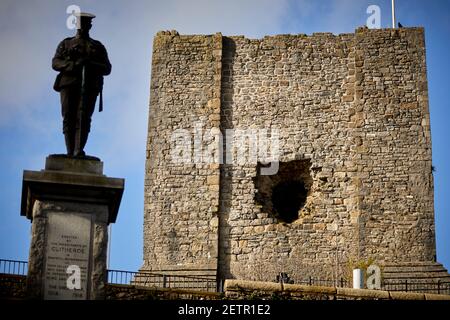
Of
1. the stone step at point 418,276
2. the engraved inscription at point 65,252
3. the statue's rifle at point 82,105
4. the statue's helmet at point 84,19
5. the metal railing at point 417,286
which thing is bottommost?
the engraved inscription at point 65,252

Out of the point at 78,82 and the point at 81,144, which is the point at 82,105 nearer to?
the point at 78,82

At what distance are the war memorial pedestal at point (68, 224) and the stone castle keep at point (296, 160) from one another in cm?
1543

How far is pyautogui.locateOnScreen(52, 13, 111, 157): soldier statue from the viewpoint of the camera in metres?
18.2

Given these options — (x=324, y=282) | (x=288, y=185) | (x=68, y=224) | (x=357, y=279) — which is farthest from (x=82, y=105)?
(x=288, y=185)

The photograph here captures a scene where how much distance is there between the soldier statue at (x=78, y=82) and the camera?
1819 centimetres

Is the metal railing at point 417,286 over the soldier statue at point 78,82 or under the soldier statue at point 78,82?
under

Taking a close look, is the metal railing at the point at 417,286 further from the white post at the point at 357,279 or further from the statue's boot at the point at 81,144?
the statue's boot at the point at 81,144

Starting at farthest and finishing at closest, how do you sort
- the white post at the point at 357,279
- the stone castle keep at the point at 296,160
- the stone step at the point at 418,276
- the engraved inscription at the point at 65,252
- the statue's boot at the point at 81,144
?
the stone castle keep at the point at 296,160
the stone step at the point at 418,276
the white post at the point at 357,279
the statue's boot at the point at 81,144
the engraved inscription at the point at 65,252

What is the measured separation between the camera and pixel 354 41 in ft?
118

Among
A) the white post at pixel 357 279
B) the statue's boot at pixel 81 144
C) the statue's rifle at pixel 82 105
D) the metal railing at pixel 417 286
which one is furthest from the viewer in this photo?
the metal railing at pixel 417 286

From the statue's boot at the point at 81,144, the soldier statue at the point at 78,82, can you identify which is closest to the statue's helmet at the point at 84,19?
the soldier statue at the point at 78,82

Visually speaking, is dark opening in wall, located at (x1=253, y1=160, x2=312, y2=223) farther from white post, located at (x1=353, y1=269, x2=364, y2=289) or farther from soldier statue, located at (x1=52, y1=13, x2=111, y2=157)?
soldier statue, located at (x1=52, y1=13, x2=111, y2=157)

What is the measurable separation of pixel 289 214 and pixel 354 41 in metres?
4.88
